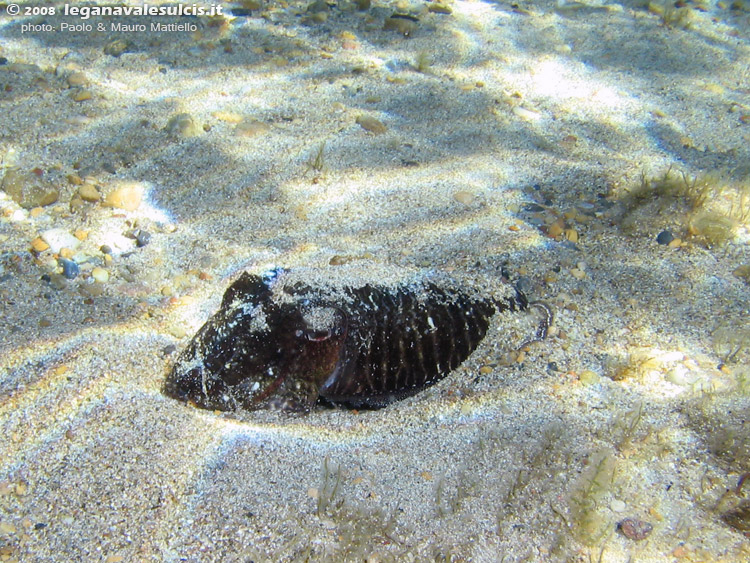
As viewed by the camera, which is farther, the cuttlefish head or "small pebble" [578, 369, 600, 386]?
"small pebble" [578, 369, 600, 386]

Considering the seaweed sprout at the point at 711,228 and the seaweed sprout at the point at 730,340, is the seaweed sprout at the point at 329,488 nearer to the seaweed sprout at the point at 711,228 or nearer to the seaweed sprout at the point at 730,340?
the seaweed sprout at the point at 730,340

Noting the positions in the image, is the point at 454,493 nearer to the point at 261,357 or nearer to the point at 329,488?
the point at 329,488

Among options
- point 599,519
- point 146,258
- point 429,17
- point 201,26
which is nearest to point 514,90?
point 429,17

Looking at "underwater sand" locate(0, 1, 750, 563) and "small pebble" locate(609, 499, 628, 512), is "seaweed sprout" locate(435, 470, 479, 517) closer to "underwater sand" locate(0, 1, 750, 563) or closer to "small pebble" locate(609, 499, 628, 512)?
"underwater sand" locate(0, 1, 750, 563)

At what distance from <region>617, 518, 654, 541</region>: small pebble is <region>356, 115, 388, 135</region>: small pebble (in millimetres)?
3270

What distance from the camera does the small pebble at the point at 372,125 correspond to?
4.14 meters

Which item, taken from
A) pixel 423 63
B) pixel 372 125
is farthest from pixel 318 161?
pixel 423 63

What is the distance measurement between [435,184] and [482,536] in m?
2.49

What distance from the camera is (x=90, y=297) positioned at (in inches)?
112

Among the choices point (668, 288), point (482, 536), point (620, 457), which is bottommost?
point (482, 536)

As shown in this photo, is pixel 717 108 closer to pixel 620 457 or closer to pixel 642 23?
pixel 642 23

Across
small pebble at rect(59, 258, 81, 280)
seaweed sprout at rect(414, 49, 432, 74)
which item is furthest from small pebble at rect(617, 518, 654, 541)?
seaweed sprout at rect(414, 49, 432, 74)

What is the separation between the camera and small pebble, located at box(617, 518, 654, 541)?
192 centimetres

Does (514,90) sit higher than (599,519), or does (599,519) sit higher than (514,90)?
(514,90)
